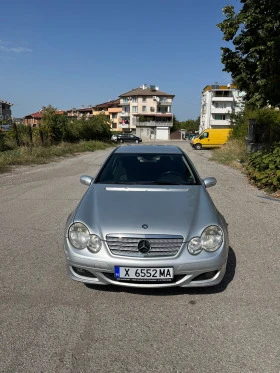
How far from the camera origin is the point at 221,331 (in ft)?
8.29

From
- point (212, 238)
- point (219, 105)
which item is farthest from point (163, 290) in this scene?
point (219, 105)

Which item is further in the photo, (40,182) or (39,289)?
(40,182)

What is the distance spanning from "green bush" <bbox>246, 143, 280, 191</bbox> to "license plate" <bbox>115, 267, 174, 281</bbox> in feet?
20.5

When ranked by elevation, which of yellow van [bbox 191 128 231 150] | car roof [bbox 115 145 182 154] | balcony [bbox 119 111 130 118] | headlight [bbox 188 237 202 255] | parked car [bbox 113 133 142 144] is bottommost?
parked car [bbox 113 133 142 144]

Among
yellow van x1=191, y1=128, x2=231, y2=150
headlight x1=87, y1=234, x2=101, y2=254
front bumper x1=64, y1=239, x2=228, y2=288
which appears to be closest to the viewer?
front bumper x1=64, y1=239, x2=228, y2=288

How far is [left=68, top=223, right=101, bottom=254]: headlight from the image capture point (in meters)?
2.82

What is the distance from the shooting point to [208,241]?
2.84 meters

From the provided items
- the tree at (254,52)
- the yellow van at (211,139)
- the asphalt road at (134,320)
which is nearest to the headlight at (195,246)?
the asphalt road at (134,320)

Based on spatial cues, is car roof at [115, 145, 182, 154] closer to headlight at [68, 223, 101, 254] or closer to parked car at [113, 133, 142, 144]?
headlight at [68, 223, 101, 254]

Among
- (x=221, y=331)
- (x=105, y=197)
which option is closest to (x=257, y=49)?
(x=105, y=197)

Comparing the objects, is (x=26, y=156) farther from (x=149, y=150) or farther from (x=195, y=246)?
(x=195, y=246)

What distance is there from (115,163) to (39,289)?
6.52 feet

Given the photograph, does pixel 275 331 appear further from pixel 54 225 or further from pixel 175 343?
pixel 54 225

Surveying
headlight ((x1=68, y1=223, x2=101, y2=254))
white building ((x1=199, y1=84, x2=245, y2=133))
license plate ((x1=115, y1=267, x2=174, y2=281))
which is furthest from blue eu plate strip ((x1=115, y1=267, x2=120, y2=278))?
white building ((x1=199, y1=84, x2=245, y2=133))
